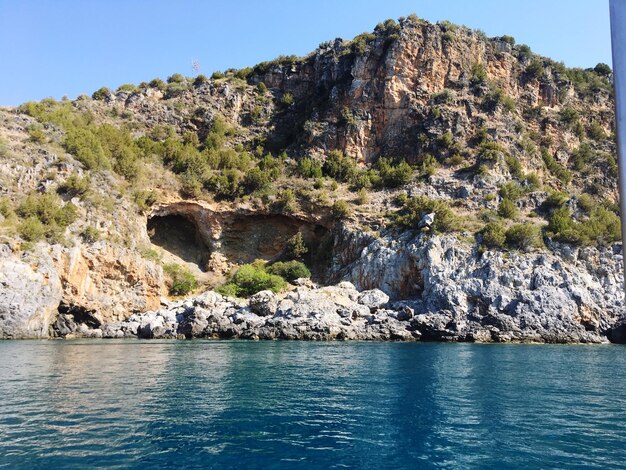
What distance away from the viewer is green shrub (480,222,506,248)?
44519 millimetres

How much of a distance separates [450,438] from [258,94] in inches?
2702

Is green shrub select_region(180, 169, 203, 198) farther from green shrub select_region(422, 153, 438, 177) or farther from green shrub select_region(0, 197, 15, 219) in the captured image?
green shrub select_region(422, 153, 438, 177)

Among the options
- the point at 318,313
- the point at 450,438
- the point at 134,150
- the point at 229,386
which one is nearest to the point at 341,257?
the point at 318,313

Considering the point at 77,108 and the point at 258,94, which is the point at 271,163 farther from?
the point at 77,108

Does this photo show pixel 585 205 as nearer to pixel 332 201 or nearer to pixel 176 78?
pixel 332 201

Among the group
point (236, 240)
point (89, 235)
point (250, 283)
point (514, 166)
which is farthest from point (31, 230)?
point (514, 166)

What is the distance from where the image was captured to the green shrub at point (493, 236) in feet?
146

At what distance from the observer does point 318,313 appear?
37.8 metres

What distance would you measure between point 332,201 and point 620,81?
54.2 m

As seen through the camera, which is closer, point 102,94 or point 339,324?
point 339,324

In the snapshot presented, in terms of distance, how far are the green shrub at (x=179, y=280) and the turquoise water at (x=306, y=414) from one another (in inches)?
1027

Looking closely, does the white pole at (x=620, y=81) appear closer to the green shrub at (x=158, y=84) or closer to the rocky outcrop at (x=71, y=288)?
the rocky outcrop at (x=71, y=288)

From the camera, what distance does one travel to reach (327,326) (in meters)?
36.5

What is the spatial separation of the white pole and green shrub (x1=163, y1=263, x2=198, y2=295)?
4867cm
